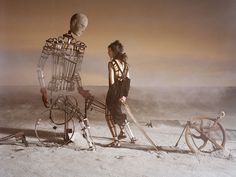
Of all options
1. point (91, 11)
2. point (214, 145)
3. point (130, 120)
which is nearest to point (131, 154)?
point (130, 120)

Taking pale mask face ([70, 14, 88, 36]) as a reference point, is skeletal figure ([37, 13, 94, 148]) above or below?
below

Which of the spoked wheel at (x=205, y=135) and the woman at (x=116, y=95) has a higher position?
the woman at (x=116, y=95)

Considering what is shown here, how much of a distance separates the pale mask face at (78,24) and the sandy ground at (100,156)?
0.89 metres

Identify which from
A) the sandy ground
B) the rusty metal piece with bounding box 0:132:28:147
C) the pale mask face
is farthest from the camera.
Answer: the pale mask face

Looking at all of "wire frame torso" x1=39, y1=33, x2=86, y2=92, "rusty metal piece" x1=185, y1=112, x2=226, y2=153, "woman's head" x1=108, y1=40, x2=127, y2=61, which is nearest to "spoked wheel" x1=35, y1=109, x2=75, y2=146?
"wire frame torso" x1=39, y1=33, x2=86, y2=92

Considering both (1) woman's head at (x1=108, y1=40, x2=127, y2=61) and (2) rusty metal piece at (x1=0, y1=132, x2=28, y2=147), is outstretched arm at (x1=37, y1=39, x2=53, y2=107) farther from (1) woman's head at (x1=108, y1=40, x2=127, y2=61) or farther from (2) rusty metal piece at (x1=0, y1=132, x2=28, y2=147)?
(1) woman's head at (x1=108, y1=40, x2=127, y2=61)

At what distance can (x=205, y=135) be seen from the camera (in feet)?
14.6

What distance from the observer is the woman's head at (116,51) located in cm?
447

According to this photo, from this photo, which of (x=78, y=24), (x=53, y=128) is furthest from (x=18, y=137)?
(x=78, y=24)

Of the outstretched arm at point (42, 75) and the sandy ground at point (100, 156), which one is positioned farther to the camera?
the outstretched arm at point (42, 75)

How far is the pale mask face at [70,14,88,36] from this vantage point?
4.47m

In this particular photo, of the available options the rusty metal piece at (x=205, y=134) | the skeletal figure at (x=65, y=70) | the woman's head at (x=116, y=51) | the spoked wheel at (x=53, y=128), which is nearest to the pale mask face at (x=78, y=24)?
the skeletal figure at (x=65, y=70)

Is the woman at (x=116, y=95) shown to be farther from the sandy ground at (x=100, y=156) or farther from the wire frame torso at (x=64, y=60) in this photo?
the wire frame torso at (x=64, y=60)

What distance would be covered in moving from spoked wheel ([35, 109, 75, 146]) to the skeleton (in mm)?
22
